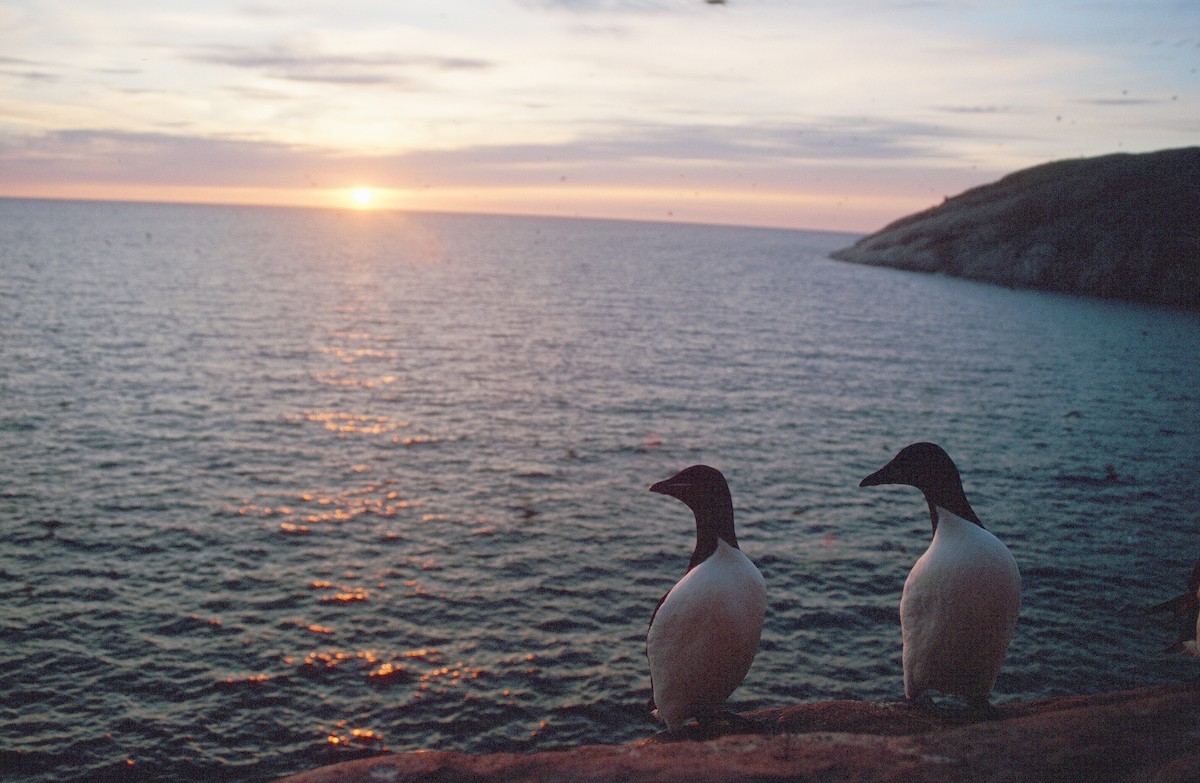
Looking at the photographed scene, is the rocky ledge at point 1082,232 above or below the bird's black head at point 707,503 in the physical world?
above

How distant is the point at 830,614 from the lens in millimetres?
21922

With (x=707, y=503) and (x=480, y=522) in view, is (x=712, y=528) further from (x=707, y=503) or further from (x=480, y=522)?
(x=480, y=522)

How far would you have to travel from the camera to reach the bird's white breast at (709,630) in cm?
783

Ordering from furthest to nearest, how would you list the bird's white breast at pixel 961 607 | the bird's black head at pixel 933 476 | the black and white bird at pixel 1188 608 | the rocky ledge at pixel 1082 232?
the rocky ledge at pixel 1082 232
the black and white bird at pixel 1188 608
the bird's black head at pixel 933 476
the bird's white breast at pixel 961 607

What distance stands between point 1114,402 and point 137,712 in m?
51.7

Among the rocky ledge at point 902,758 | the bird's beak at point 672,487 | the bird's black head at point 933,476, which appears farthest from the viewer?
the bird's beak at point 672,487

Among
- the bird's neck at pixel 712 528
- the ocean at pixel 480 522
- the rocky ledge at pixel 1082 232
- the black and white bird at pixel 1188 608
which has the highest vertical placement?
the rocky ledge at pixel 1082 232

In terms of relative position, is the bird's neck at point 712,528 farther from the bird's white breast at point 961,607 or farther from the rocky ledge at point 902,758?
the rocky ledge at point 902,758

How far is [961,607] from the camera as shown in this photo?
7684 millimetres

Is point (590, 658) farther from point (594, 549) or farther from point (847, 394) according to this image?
point (847, 394)

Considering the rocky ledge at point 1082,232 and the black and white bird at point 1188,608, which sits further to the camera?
the rocky ledge at point 1082,232

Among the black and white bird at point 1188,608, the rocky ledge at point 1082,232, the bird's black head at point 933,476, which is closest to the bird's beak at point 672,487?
the bird's black head at point 933,476

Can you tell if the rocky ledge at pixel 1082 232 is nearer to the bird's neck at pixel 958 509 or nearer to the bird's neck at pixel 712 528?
the bird's neck at pixel 958 509

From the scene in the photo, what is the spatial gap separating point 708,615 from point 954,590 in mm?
2425
